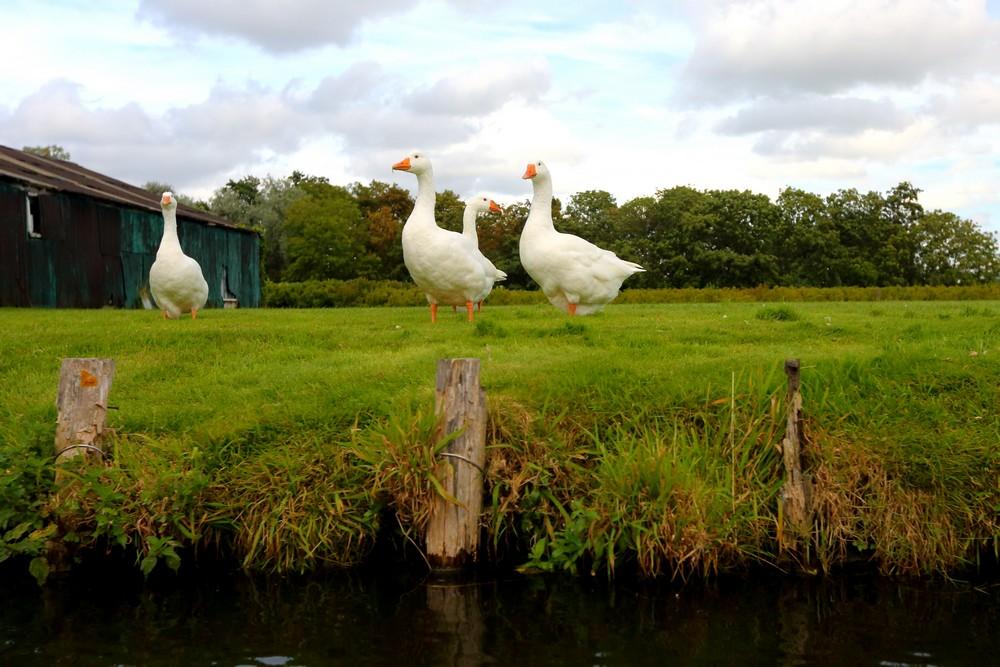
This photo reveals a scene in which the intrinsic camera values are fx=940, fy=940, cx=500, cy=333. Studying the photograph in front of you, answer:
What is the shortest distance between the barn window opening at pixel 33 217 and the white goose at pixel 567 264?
16383 millimetres

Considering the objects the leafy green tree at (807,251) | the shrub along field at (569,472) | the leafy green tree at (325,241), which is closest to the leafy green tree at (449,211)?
the leafy green tree at (325,241)

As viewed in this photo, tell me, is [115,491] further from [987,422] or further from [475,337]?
[987,422]

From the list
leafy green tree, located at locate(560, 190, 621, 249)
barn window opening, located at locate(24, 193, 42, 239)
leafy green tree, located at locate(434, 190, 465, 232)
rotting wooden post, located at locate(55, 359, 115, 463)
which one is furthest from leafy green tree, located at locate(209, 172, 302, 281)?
rotting wooden post, located at locate(55, 359, 115, 463)

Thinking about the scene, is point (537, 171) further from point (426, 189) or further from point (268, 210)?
point (268, 210)

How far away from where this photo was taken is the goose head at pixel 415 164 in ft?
42.8

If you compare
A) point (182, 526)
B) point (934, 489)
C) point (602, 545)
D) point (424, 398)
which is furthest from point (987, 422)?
point (182, 526)

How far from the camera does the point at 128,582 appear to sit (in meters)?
6.79

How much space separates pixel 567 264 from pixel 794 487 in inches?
235

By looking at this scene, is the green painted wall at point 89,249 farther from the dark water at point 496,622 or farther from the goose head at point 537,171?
the dark water at point 496,622

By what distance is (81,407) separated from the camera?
7.08m

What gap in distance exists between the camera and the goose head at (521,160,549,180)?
1287 centimetres

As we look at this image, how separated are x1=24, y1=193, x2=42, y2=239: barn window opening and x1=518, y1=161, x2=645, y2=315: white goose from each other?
16383 millimetres

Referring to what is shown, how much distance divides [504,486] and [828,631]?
238 cm

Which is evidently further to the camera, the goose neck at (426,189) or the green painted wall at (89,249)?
the green painted wall at (89,249)
